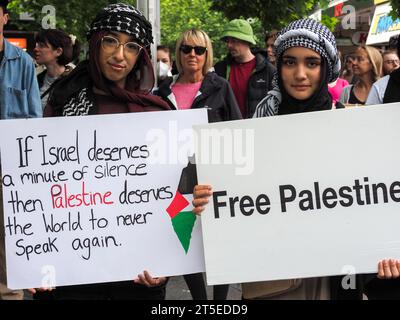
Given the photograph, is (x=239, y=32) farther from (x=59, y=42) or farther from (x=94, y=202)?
(x=94, y=202)

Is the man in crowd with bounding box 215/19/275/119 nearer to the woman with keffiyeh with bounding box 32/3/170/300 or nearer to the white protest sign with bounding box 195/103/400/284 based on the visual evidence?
the woman with keffiyeh with bounding box 32/3/170/300

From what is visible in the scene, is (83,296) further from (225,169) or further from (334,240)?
(334,240)

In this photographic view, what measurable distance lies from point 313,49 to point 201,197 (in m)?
0.72

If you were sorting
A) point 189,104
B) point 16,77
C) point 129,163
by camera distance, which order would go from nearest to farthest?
point 129,163, point 16,77, point 189,104

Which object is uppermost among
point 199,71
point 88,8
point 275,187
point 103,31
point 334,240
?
point 88,8

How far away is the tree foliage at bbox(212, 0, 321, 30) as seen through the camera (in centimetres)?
818

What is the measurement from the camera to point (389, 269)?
102 inches

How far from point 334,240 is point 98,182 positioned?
0.96 metres

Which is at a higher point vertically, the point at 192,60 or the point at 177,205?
the point at 192,60

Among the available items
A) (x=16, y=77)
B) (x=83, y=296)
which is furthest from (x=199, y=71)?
(x=83, y=296)

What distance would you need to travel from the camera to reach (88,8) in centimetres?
1037

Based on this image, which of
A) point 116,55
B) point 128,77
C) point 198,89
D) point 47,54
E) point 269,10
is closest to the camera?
point 116,55

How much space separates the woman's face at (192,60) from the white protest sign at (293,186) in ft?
8.04

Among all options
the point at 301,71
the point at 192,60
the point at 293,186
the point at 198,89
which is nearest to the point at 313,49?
the point at 301,71
